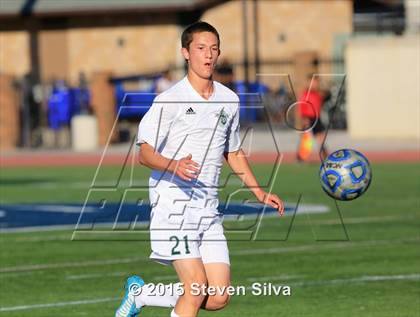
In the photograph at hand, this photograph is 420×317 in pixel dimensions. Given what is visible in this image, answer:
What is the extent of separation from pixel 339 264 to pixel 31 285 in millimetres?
3588

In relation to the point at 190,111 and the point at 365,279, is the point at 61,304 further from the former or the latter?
the point at 190,111

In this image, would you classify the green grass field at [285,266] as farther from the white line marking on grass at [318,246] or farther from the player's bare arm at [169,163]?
the player's bare arm at [169,163]

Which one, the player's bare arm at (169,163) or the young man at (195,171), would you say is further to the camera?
the young man at (195,171)

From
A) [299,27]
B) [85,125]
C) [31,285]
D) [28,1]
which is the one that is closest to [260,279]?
[31,285]

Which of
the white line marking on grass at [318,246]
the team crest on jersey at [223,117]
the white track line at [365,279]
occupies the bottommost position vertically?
the white line marking on grass at [318,246]

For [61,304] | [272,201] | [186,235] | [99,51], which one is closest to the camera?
[186,235]

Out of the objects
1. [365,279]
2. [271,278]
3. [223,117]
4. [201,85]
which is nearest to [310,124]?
[271,278]

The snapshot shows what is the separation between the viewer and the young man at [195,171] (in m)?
9.65

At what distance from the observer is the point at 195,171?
9.52m

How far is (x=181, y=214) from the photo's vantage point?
968cm

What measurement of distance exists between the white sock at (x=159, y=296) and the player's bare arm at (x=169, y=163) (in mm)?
944

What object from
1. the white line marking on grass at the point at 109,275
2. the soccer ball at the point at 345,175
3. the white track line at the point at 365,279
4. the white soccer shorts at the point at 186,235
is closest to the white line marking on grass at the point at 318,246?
the white line marking on grass at the point at 109,275

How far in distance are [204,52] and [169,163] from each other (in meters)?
0.84

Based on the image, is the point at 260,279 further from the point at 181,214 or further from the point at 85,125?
the point at 85,125
